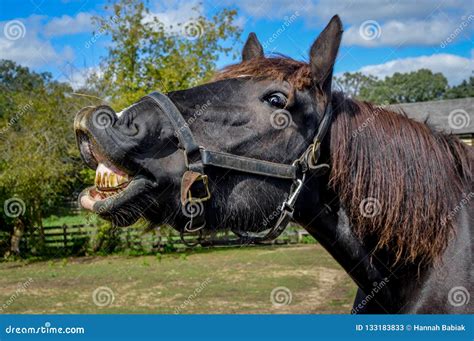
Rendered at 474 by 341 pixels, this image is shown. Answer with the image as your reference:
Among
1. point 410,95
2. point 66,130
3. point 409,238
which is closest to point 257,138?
point 409,238

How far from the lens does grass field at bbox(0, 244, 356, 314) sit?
11727 mm

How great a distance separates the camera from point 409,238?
2.95 m

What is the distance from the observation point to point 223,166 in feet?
9.16

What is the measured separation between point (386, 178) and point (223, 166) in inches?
39.6

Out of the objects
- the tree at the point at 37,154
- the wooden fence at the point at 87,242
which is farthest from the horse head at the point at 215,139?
the wooden fence at the point at 87,242

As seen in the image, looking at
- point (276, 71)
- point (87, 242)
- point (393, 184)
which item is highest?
point (276, 71)

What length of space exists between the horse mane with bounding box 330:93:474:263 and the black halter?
0.17 meters

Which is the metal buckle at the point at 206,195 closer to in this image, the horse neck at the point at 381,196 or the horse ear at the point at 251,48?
the horse neck at the point at 381,196

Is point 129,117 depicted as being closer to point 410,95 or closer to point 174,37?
point 174,37

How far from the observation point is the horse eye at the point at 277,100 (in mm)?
2865

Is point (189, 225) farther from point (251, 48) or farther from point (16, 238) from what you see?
point (16, 238)

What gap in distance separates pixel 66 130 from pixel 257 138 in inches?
783

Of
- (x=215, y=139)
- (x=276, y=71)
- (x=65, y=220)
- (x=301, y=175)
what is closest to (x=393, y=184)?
(x=301, y=175)

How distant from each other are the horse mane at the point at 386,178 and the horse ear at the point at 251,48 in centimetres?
43
